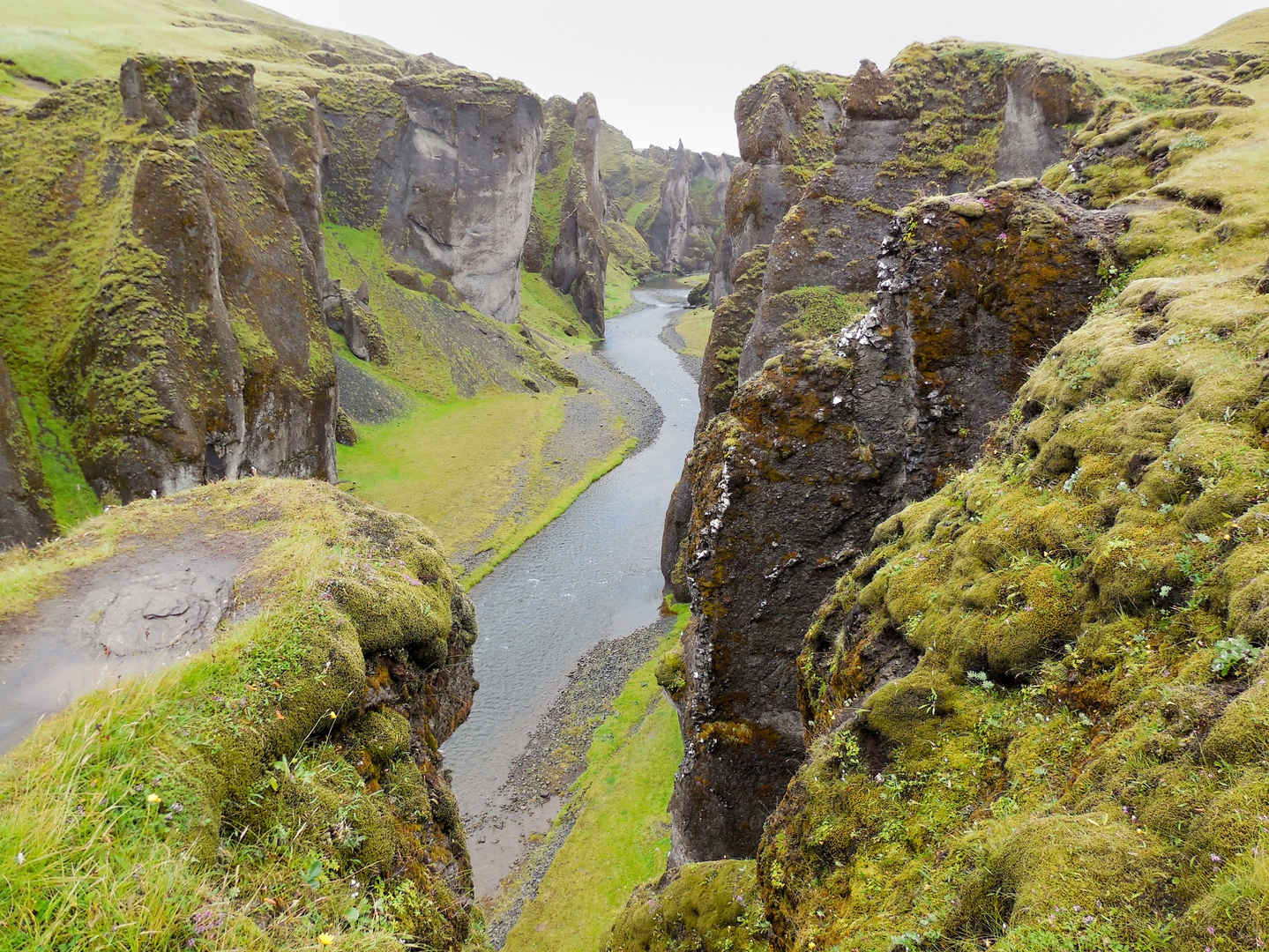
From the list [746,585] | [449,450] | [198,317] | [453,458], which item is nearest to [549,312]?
[449,450]

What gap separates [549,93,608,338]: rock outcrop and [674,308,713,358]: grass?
48.6 ft

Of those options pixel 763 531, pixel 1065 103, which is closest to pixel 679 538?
pixel 763 531

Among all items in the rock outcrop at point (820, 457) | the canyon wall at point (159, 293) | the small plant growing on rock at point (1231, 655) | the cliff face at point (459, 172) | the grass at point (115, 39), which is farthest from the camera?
the cliff face at point (459, 172)

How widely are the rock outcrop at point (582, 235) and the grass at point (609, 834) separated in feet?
316

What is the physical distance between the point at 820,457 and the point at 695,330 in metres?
105

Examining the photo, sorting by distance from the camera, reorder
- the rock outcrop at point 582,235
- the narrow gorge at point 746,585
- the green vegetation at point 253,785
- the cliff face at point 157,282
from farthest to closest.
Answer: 1. the rock outcrop at point 582,235
2. the cliff face at point 157,282
3. the narrow gorge at point 746,585
4. the green vegetation at point 253,785

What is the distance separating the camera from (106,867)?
18.6ft

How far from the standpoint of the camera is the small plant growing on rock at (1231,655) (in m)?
5.24

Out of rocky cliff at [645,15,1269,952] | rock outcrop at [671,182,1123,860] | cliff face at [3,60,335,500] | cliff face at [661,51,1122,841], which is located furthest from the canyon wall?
rocky cliff at [645,15,1269,952]

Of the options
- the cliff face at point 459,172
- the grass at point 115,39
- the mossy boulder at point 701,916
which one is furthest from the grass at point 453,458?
the mossy boulder at point 701,916

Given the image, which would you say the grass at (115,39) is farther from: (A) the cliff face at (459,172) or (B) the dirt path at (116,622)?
(B) the dirt path at (116,622)

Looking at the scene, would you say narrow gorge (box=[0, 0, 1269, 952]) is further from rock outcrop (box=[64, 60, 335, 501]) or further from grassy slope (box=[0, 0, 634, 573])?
grassy slope (box=[0, 0, 634, 573])

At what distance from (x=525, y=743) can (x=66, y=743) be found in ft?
75.8

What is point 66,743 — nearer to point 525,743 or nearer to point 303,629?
Result: point 303,629
